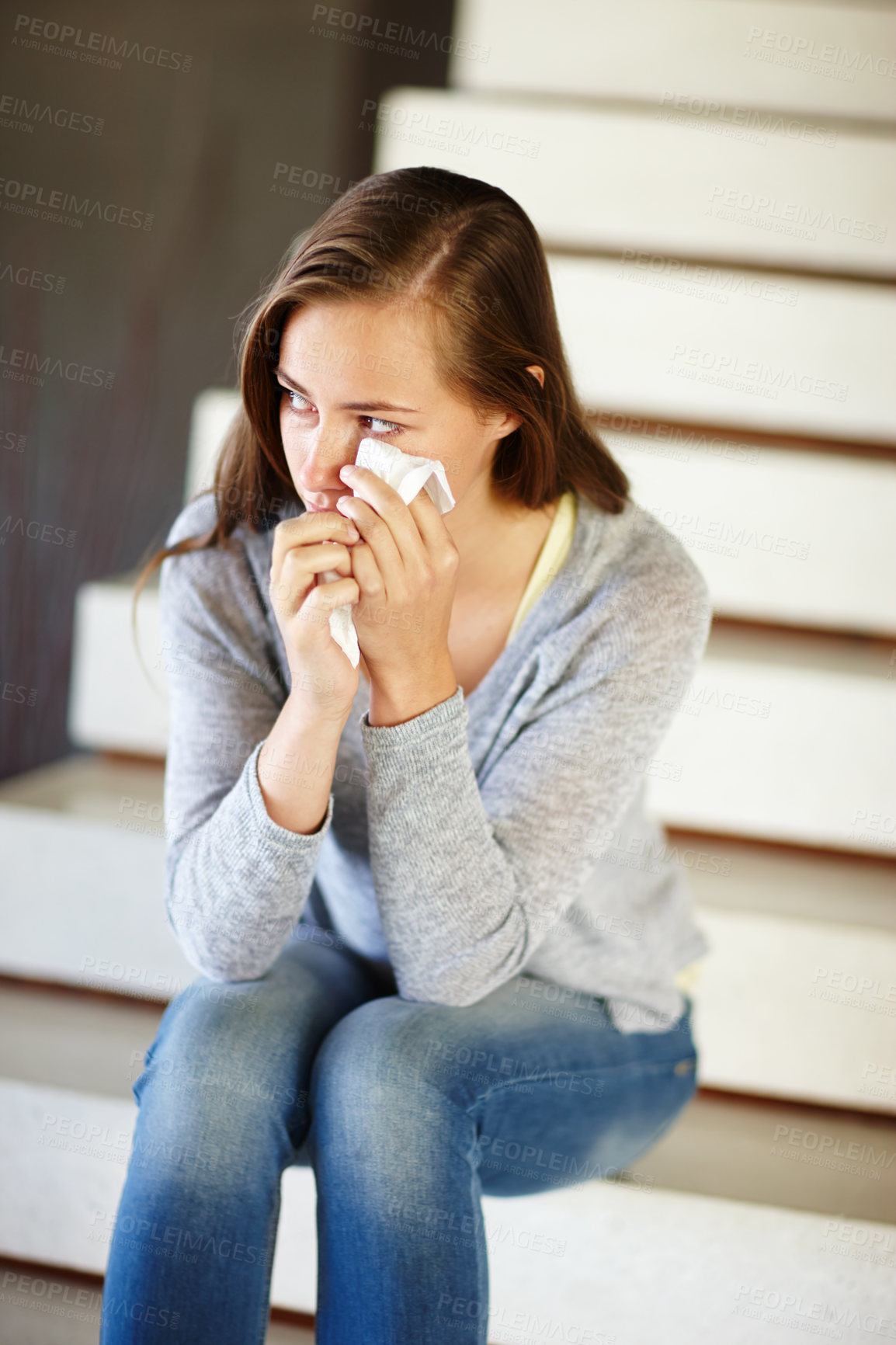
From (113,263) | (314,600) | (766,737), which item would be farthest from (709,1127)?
(113,263)

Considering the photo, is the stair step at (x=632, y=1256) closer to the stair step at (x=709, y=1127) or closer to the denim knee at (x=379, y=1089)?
the stair step at (x=709, y=1127)

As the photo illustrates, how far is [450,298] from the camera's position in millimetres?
802

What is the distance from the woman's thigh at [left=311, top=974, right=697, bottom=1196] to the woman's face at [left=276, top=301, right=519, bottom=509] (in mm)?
404

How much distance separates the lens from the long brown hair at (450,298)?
2.57 ft

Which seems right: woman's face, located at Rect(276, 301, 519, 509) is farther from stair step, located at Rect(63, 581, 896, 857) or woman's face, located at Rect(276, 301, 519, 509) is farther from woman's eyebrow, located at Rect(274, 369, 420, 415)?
stair step, located at Rect(63, 581, 896, 857)

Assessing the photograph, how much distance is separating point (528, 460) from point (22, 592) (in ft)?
3.45

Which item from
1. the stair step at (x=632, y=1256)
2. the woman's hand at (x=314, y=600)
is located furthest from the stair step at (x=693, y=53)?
the stair step at (x=632, y=1256)

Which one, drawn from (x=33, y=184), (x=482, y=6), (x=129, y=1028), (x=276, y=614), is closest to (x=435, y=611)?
(x=276, y=614)

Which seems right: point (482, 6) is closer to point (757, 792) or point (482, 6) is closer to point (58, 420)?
point (58, 420)

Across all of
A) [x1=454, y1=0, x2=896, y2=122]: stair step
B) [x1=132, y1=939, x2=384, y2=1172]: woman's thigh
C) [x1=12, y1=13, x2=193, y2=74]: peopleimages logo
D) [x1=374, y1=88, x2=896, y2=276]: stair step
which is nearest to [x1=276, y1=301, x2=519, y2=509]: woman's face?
[x1=132, y1=939, x2=384, y2=1172]: woman's thigh

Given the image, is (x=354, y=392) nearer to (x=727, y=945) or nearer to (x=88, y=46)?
(x=727, y=945)

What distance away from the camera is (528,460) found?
922mm

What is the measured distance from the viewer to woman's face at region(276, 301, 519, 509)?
774 millimetres

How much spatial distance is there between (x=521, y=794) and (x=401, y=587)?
0.20m
